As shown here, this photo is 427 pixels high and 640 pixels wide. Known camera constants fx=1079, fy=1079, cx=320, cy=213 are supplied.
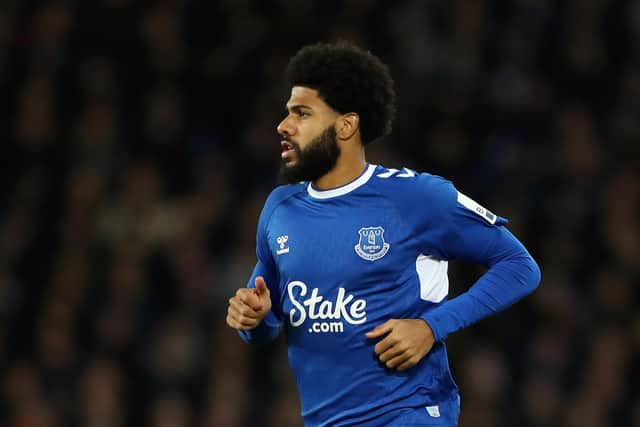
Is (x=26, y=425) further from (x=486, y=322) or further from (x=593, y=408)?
(x=593, y=408)

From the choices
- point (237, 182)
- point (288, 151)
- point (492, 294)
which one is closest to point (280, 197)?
point (288, 151)

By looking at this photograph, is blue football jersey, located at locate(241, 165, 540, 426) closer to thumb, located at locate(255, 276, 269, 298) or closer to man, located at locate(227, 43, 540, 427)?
man, located at locate(227, 43, 540, 427)

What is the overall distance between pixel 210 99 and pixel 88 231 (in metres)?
1.78

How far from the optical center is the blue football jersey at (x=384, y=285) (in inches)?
156

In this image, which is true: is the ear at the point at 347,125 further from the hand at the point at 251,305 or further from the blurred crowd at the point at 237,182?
the blurred crowd at the point at 237,182

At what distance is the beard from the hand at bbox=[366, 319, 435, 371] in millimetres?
684

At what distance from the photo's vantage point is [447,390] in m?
4.06

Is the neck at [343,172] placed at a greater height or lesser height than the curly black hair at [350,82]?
lesser

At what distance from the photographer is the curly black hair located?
423cm

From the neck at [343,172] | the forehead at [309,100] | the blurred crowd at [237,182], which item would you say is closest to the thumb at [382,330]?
the neck at [343,172]

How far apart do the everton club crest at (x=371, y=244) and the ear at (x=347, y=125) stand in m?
0.42

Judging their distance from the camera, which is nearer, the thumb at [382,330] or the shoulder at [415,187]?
the thumb at [382,330]

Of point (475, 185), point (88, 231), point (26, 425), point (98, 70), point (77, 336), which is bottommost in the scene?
point (26, 425)

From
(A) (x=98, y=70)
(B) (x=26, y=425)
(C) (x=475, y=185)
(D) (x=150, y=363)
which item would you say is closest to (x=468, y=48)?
(C) (x=475, y=185)
